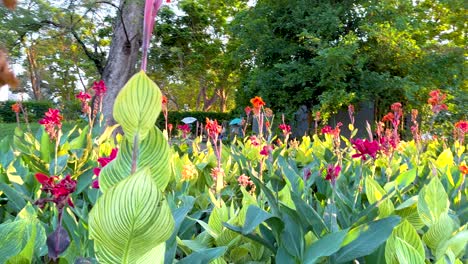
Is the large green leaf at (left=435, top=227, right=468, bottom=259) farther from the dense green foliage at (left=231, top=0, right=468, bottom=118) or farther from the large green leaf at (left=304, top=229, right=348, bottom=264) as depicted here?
the dense green foliage at (left=231, top=0, right=468, bottom=118)

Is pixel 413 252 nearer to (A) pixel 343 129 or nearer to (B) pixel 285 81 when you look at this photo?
(B) pixel 285 81

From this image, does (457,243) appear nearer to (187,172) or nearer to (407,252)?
(407,252)

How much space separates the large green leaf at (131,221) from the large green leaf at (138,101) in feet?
0.28

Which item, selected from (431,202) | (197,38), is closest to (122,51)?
(431,202)

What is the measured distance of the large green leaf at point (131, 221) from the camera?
55cm

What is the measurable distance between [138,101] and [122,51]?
27.9ft

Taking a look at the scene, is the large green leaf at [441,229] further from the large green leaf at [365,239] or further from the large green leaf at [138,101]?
the large green leaf at [138,101]

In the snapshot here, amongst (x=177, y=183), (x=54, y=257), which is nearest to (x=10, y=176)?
(x=177, y=183)

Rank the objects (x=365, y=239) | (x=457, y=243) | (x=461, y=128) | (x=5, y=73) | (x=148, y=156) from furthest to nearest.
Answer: (x=461, y=128)
(x=457, y=243)
(x=365, y=239)
(x=148, y=156)
(x=5, y=73)

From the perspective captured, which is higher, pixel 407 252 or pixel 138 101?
pixel 138 101

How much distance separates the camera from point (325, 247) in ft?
3.01

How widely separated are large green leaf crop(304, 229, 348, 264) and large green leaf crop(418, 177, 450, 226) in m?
0.41

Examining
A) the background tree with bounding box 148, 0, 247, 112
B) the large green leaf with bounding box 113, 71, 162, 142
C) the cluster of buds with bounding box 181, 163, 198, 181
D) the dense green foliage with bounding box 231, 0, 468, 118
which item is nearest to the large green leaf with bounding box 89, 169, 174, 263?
the large green leaf with bounding box 113, 71, 162, 142

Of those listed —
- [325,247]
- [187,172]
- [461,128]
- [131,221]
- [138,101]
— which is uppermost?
[138,101]
